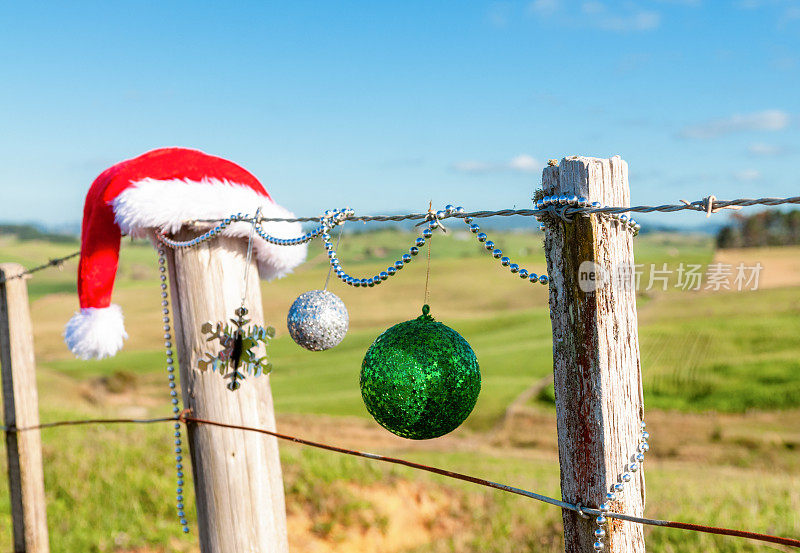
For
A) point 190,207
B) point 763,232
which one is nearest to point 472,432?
point 190,207

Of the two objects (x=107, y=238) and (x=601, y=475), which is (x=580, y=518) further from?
(x=107, y=238)

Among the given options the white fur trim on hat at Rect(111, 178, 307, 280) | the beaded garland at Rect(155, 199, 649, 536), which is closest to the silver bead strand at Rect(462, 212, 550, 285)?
the beaded garland at Rect(155, 199, 649, 536)

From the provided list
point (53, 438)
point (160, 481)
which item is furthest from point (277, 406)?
point (160, 481)

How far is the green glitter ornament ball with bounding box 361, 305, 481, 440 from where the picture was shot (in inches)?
75.2

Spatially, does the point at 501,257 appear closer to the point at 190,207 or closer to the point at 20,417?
the point at 190,207

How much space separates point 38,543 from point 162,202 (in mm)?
3251

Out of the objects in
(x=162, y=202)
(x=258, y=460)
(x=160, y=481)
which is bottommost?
(x=160, y=481)

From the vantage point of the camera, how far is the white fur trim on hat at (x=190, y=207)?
291cm

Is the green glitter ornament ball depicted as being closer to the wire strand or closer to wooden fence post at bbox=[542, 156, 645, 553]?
the wire strand

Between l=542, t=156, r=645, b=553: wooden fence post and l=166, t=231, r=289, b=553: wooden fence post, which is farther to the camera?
l=166, t=231, r=289, b=553: wooden fence post

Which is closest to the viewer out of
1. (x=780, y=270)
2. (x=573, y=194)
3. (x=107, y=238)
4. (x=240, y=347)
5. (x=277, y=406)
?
(x=573, y=194)

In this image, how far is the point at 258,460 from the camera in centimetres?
299

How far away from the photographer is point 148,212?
290 cm

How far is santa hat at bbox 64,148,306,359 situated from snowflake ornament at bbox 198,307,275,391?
46cm
